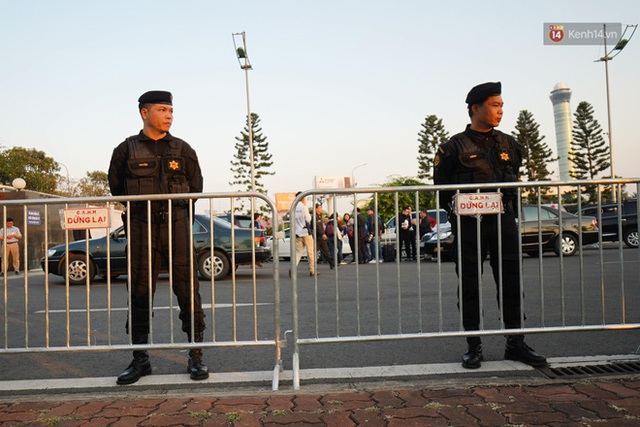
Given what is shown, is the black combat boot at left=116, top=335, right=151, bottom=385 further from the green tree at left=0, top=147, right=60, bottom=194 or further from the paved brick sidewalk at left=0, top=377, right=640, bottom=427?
the green tree at left=0, top=147, right=60, bottom=194

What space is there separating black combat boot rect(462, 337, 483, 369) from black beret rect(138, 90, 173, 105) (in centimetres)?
280

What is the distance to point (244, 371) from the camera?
412cm

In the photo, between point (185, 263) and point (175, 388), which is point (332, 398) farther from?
point (185, 263)

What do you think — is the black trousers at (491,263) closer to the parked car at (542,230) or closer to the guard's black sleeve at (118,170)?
the parked car at (542,230)

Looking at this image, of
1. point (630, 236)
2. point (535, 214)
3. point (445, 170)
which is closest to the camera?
point (445, 170)

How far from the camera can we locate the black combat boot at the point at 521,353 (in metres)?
3.92

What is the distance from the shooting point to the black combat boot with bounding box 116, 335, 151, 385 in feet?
12.4

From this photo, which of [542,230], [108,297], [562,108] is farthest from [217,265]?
[562,108]

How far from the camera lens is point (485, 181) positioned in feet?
14.1

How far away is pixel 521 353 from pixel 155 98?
10.5 ft

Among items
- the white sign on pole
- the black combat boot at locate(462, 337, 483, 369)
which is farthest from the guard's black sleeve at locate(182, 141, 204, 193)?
the white sign on pole

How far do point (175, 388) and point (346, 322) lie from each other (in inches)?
98.7

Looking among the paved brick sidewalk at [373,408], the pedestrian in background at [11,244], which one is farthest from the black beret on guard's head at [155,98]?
the paved brick sidewalk at [373,408]

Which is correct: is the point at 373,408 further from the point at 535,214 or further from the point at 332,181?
the point at 332,181
